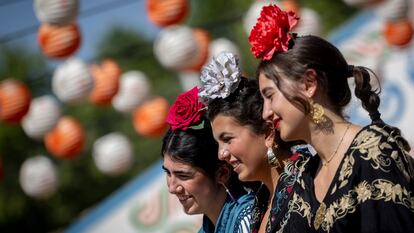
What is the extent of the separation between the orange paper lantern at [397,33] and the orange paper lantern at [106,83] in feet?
6.30

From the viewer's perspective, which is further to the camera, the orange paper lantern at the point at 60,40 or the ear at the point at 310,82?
the orange paper lantern at the point at 60,40

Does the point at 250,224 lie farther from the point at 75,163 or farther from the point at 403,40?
the point at 75,163

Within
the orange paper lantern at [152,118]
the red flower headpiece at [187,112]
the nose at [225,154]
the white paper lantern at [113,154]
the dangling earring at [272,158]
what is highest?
the nose at [225,154]

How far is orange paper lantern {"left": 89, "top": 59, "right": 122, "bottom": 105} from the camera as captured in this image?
5914mm

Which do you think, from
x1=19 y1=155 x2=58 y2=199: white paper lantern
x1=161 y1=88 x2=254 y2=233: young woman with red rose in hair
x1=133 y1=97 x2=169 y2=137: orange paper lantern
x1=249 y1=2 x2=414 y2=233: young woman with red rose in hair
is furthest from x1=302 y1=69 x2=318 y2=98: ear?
x1=19 y1=155 x2=58 y2=199: white paper lantern

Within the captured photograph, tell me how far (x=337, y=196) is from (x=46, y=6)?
3901 mm

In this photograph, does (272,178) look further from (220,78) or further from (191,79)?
(191,79)

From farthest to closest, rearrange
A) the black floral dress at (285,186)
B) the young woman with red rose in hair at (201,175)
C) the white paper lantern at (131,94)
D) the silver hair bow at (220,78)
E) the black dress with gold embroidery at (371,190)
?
the white paper lantern at (131,94) < the young woman with red rose in hair at (201,175) < the silver hair bow at (220,78) < the black floral dress at (285,186) < the black dress with gold embroidery at (371,190)

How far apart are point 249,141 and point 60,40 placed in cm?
357

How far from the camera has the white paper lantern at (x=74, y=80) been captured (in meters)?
5.69

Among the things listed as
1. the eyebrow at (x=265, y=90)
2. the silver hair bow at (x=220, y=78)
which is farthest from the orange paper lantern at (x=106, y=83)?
the eyebrow at (x=265, y=90)

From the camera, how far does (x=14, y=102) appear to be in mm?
5855

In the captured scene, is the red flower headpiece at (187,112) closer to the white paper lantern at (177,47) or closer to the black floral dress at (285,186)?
the black floral dress at (285,186)

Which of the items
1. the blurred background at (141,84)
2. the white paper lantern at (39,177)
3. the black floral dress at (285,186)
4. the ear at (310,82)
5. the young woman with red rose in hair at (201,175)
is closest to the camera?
the ear at (310,82)
